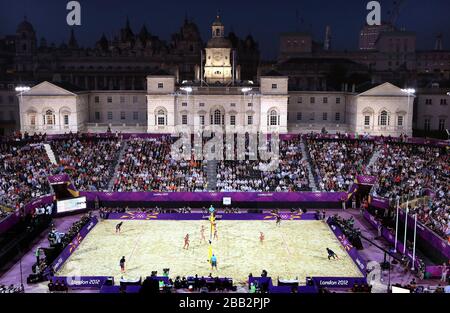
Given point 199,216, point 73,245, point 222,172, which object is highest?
point 222,172

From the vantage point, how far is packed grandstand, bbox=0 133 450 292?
40.3 meters

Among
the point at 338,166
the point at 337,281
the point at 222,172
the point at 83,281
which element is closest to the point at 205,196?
the point at 222,172

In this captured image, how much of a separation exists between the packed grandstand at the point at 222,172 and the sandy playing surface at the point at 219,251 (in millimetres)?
3285

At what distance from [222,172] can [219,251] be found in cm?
1532

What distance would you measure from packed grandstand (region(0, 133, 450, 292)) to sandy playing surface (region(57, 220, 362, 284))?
328cm

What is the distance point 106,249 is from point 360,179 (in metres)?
21.8

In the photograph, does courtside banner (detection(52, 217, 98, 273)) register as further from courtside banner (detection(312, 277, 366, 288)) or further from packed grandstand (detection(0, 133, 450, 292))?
courtside banner (detection(312, 277, 366, 288))

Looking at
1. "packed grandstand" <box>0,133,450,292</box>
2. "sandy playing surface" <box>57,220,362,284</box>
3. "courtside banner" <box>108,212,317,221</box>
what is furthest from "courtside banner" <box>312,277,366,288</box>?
"courtside banner" <box>108,212,317,221</box>

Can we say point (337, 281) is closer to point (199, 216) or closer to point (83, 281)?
point (83, 281)

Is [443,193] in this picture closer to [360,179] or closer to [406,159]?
[360,179]

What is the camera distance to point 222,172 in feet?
151

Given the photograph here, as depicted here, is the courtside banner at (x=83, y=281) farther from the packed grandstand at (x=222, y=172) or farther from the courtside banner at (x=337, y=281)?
the packed grandstand at (x=222, y=172)

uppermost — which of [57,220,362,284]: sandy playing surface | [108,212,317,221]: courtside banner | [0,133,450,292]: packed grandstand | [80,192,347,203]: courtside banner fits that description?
[0,133,450,292]: packed grandstand
